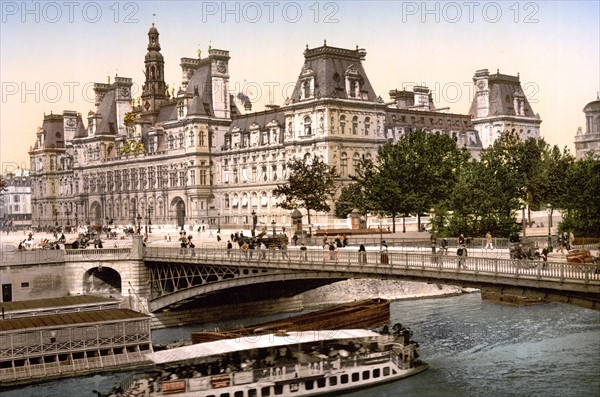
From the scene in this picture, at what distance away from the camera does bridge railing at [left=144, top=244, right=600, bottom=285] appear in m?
37.2

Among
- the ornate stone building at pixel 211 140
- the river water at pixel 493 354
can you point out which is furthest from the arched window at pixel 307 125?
the river water at pixel 493 354

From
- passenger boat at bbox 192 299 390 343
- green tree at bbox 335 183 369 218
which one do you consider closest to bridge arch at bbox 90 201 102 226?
green tree at bbox 335 183 369 218

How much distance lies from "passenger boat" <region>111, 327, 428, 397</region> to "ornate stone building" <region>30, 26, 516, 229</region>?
181ft

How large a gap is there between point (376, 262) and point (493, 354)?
977 centimetres

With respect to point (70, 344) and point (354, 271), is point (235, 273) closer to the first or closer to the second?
point (70, 344)

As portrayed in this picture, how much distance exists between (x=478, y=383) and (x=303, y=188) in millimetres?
53517

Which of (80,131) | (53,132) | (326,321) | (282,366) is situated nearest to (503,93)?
(80,131)

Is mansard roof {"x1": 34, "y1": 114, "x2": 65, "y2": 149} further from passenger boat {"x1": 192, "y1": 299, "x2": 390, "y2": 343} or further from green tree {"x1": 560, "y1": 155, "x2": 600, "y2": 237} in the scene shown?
passenger boat {"x1": 192, "y1": 299, "x2": 390, "y2": 343}

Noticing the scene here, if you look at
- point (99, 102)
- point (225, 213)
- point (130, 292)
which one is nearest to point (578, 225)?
point (130, 292)

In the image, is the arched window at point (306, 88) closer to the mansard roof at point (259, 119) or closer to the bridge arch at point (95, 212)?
the mansard roof at point (259, 119)

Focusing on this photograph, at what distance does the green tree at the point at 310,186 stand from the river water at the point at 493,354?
97.2 feet

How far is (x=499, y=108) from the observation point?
12762 centimetres

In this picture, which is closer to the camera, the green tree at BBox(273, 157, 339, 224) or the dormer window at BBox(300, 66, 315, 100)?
Answer: the green tree at BBox(273, 157, 339, 224)

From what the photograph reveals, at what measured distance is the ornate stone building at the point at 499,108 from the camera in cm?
12746
